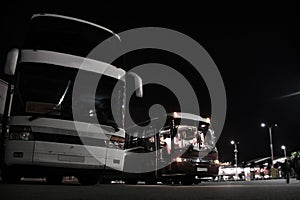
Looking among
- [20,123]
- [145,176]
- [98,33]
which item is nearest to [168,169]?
[145,176]

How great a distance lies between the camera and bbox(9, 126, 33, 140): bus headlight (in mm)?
8047

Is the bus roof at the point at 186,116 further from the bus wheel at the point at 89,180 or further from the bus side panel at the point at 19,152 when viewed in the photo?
the bus side panel at the point at 19,152

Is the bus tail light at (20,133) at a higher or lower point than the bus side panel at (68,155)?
higher

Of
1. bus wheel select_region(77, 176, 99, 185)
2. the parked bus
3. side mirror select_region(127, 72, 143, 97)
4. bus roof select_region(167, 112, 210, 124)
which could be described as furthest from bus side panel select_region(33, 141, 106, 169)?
bus roof select_region(167, 112, 210, 124)

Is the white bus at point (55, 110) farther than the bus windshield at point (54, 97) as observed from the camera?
No

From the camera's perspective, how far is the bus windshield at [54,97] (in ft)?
27.4

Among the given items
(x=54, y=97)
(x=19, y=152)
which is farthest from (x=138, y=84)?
(x=19, y=152)

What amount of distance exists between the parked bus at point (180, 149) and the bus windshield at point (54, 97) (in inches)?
268

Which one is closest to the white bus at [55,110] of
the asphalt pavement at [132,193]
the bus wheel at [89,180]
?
the asphalt pavement at [132,193]

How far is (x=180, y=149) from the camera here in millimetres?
15609

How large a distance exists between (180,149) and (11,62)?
9.31 meters

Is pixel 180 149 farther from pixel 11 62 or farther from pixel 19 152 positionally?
pixel 11 62

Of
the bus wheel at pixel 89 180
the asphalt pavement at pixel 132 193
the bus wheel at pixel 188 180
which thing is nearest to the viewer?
the asphalt pavement at pixel 132 193

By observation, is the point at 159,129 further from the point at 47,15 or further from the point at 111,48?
the point at 47,15
